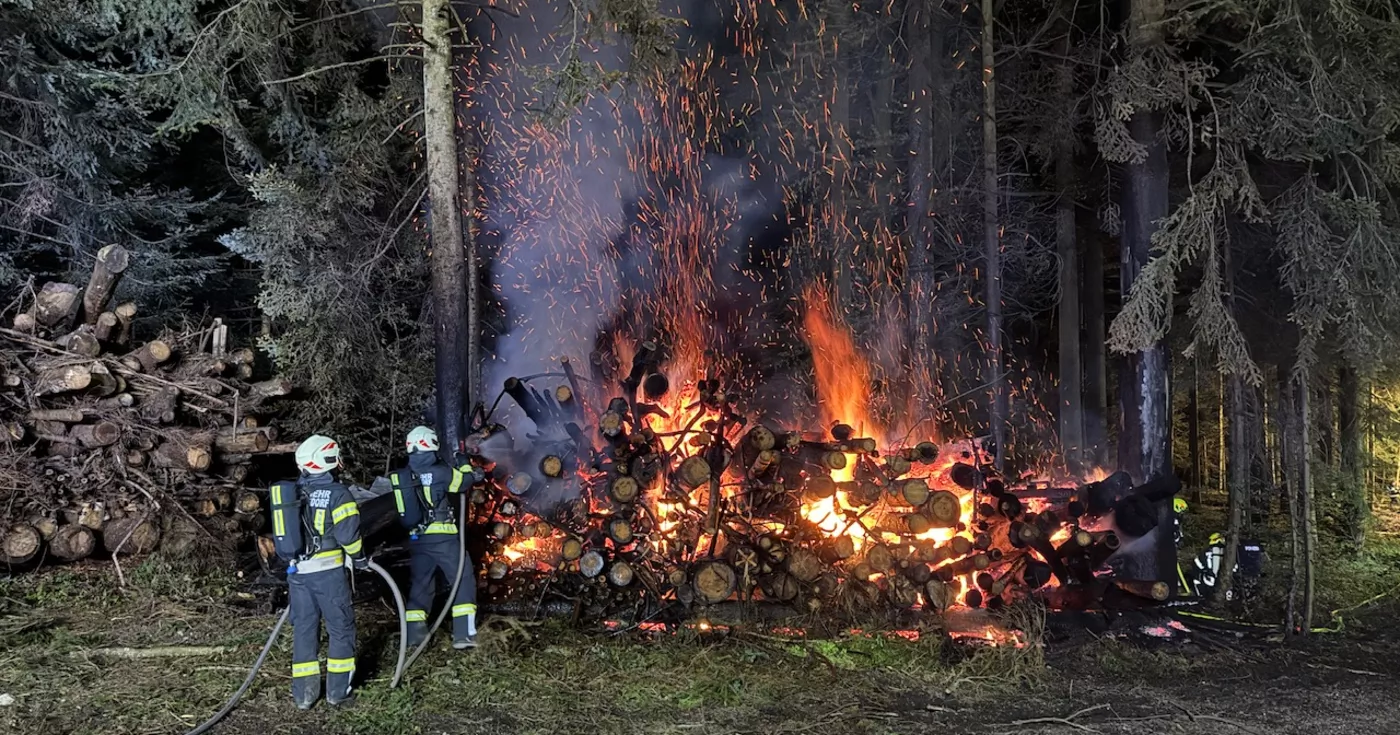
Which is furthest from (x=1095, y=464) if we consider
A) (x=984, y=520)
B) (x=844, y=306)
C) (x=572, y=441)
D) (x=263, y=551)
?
(x=263, y=551)

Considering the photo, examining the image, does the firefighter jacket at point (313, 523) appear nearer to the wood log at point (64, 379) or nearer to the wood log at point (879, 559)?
the wood log at point (879, 559)

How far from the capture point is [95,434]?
28.7 ft

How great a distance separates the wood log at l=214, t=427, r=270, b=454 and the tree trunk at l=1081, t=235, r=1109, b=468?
12.7 metres

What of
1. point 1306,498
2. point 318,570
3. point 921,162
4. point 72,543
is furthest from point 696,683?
point 921,162

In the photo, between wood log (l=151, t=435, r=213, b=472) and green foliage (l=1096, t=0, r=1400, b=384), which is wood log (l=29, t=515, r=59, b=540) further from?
green foliage (l=1096, t=0, r=1400, b=384)

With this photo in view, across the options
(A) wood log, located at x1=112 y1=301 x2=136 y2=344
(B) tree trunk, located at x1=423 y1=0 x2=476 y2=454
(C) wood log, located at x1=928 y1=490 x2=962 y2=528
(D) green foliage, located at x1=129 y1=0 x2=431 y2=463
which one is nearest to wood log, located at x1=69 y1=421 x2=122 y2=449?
(A) wood log, located at x1=112 y1=301 x2=136 y2=344

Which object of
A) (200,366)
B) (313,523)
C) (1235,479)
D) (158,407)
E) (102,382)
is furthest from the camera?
(200,366)

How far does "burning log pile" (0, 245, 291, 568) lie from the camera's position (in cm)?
855

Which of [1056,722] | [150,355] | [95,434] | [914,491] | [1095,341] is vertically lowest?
[1056,722]

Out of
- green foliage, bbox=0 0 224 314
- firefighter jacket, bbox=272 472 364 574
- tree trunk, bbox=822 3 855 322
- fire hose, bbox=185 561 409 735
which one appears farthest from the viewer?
tree trunk, bbox=822 3 855 322

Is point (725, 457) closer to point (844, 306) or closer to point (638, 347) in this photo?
point (638, 347)

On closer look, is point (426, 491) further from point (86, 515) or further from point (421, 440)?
point (86, 515)

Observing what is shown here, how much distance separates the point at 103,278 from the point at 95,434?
67.2 inches

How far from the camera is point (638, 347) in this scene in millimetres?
8430
